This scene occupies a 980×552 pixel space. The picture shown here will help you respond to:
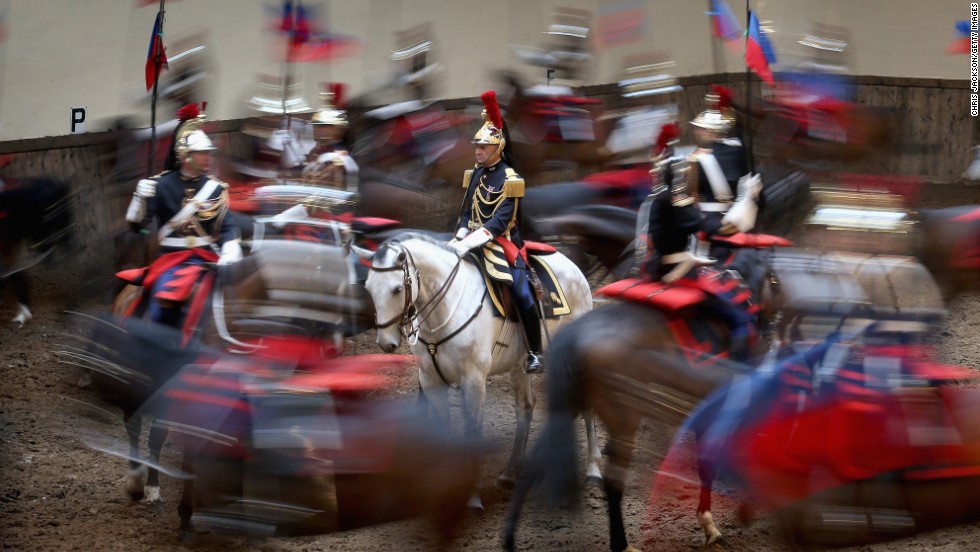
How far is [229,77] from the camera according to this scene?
1153 centimetres

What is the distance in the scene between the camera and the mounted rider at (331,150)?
852 cm

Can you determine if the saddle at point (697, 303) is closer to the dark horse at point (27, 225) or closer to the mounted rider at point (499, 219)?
the mounted rider at point (499, 219)

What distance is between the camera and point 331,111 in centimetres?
956

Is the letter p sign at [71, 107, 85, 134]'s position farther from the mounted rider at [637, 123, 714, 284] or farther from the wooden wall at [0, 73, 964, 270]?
the mounted rider at [637, 123, 714, 284]

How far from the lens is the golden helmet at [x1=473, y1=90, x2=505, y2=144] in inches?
269

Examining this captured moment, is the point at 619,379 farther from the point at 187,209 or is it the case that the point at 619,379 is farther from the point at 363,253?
the point at 187,209

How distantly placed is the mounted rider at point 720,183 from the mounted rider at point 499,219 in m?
1.09

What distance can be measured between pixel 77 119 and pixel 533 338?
5887 mm

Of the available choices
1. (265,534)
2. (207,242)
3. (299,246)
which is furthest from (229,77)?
(265,534)

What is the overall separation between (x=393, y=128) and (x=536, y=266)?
3960 mm

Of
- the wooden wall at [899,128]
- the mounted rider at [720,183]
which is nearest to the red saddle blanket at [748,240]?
the mounted rider at [720,183]

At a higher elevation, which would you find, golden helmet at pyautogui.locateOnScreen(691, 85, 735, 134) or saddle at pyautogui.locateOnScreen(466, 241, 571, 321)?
golden helmet at pyautogui.locateOnScreen(691, 85, 735, 134)

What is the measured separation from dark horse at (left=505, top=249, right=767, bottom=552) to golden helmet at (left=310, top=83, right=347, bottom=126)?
14.9 ft

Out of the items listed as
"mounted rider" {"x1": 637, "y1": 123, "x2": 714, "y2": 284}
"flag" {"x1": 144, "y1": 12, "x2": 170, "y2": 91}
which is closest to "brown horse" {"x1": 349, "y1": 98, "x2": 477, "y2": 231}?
"flag" {"x1": 144, "y1": 12, "x2": 170, "y2": 91}
